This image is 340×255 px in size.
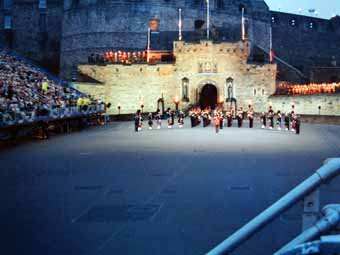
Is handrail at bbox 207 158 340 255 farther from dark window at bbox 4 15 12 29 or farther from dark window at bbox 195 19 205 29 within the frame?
dark window at bbox 4 15 12 29

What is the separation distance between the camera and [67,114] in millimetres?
33312

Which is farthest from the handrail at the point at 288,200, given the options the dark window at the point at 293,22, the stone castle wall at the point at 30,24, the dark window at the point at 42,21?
the dark window at the point at 293,22

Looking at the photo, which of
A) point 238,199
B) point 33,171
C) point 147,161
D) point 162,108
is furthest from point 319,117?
point 238,199

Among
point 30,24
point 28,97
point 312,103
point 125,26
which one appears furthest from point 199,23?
point 28,97

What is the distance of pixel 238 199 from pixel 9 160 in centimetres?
1019

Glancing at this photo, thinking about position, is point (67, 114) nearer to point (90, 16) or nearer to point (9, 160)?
point (9, 160)

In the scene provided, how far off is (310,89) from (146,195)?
124ft

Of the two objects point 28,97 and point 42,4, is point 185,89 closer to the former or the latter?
point 42,4

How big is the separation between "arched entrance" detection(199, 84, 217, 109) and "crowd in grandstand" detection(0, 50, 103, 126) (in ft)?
61.8

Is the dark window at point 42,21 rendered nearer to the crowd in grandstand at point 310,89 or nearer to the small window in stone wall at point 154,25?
the small window in stone wall at point 154,25

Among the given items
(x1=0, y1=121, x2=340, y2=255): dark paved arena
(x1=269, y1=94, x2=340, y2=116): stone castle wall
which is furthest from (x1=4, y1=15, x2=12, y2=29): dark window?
(x1=0, y1=121, x2=340, y2=255): dark paved arena

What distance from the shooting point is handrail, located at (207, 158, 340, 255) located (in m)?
3.95

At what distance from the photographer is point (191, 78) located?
5441cm

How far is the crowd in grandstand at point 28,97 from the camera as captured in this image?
87.0 ft
